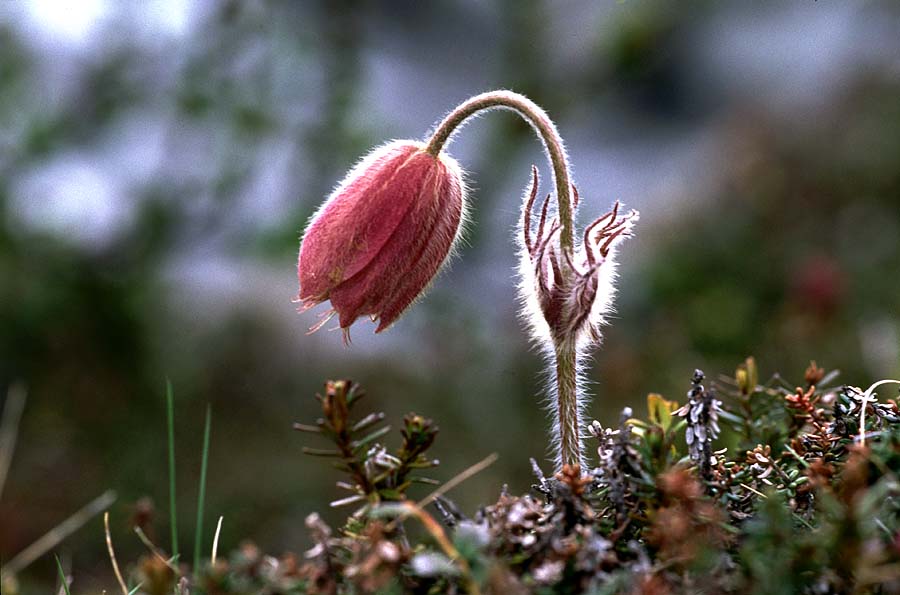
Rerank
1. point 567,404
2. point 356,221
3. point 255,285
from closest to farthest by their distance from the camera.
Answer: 1. point 567,404
2. point 356,221
3. point 255,285

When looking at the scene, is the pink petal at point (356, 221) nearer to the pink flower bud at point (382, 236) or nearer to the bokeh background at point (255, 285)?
the pink flower bud at point (382, 236)

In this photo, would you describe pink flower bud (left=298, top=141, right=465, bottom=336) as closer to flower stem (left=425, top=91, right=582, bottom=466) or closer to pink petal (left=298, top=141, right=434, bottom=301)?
pink petal (left=298, top=141, right=434, bottom=301)

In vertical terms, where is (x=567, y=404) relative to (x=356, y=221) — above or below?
below

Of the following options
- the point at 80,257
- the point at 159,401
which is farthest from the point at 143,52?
the point at 159,401

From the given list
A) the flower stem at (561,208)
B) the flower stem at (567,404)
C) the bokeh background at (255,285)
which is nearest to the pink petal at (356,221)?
the flower stem at (561,208)

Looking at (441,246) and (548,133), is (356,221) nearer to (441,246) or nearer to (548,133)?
(441,246)

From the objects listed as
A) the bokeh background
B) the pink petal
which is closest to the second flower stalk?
Answer: the pink petal

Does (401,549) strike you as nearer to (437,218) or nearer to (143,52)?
(437,218)

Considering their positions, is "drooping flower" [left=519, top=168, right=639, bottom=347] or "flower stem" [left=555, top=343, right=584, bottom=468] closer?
"flower stem" [left=555, top=343, right=584, bottom=468]

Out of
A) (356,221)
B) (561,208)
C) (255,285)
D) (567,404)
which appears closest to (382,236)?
(356,221)
